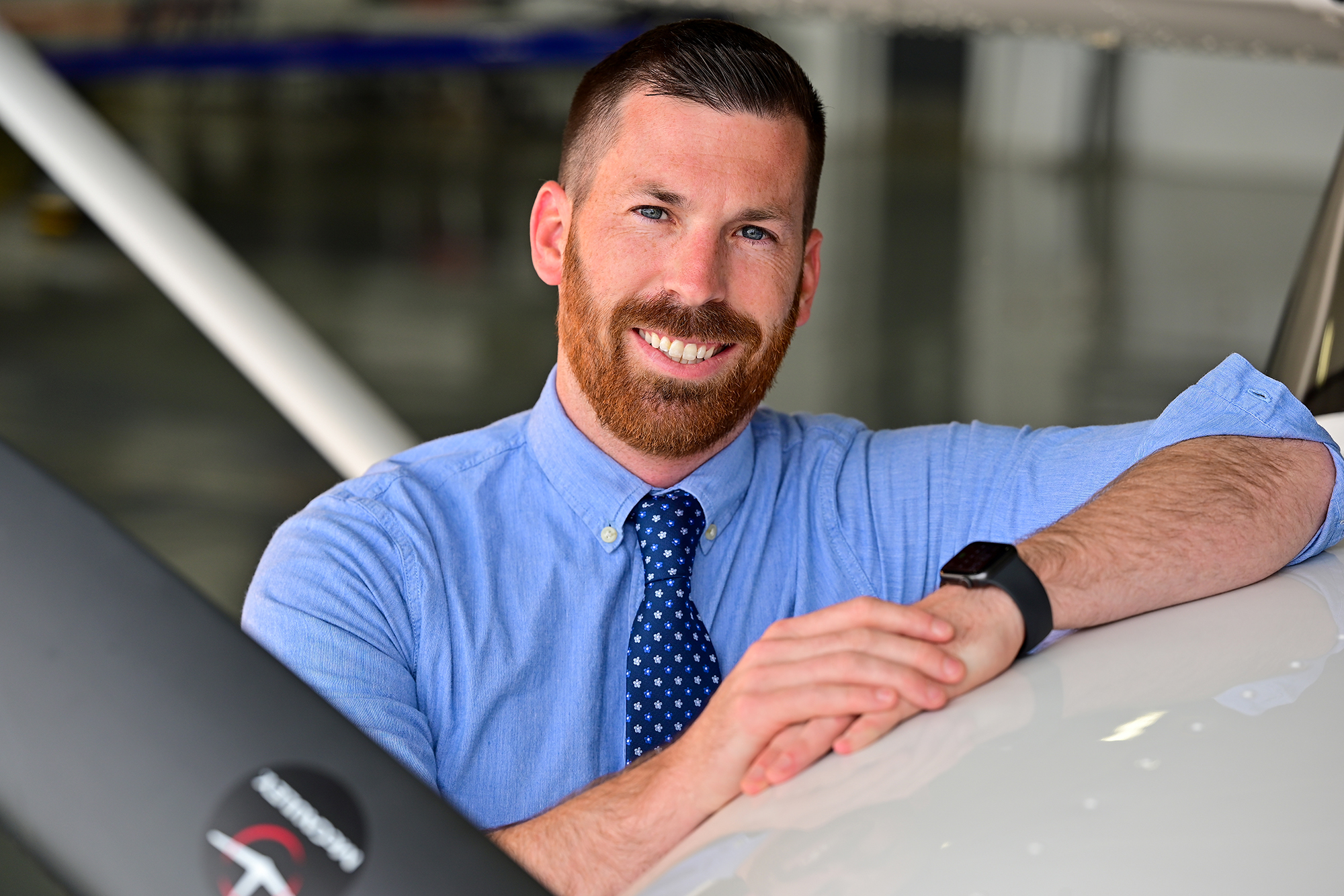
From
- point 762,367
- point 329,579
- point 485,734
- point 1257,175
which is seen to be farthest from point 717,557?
point 1257,175

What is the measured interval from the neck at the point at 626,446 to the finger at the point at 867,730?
0.65m

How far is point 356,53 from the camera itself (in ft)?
37.7

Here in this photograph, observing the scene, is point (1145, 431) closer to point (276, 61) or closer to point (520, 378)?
point (520, 378)

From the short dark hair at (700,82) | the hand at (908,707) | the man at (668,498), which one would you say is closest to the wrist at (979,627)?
the hand at (908,707)

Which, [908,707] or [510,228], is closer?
[908,707]

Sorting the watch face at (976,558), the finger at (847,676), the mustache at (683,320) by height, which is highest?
the mustache at (683,320)

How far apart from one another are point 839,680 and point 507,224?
23.3ft

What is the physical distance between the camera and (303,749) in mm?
505

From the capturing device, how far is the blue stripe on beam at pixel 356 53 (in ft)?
35.3

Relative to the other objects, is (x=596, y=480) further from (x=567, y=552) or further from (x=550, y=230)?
(x=550, y=230)

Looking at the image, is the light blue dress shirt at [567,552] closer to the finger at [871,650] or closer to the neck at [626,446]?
the neck at [626,446]

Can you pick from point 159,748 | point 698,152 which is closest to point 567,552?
point 698,152

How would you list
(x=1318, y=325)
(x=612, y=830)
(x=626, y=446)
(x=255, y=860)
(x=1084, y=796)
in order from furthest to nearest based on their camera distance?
(x=1318, y=325) → (x=626, y=446) → (x=612, y=830) → (x=1084, y=796) → (x=255, y=860)

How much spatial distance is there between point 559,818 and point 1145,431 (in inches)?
A: 28.5
